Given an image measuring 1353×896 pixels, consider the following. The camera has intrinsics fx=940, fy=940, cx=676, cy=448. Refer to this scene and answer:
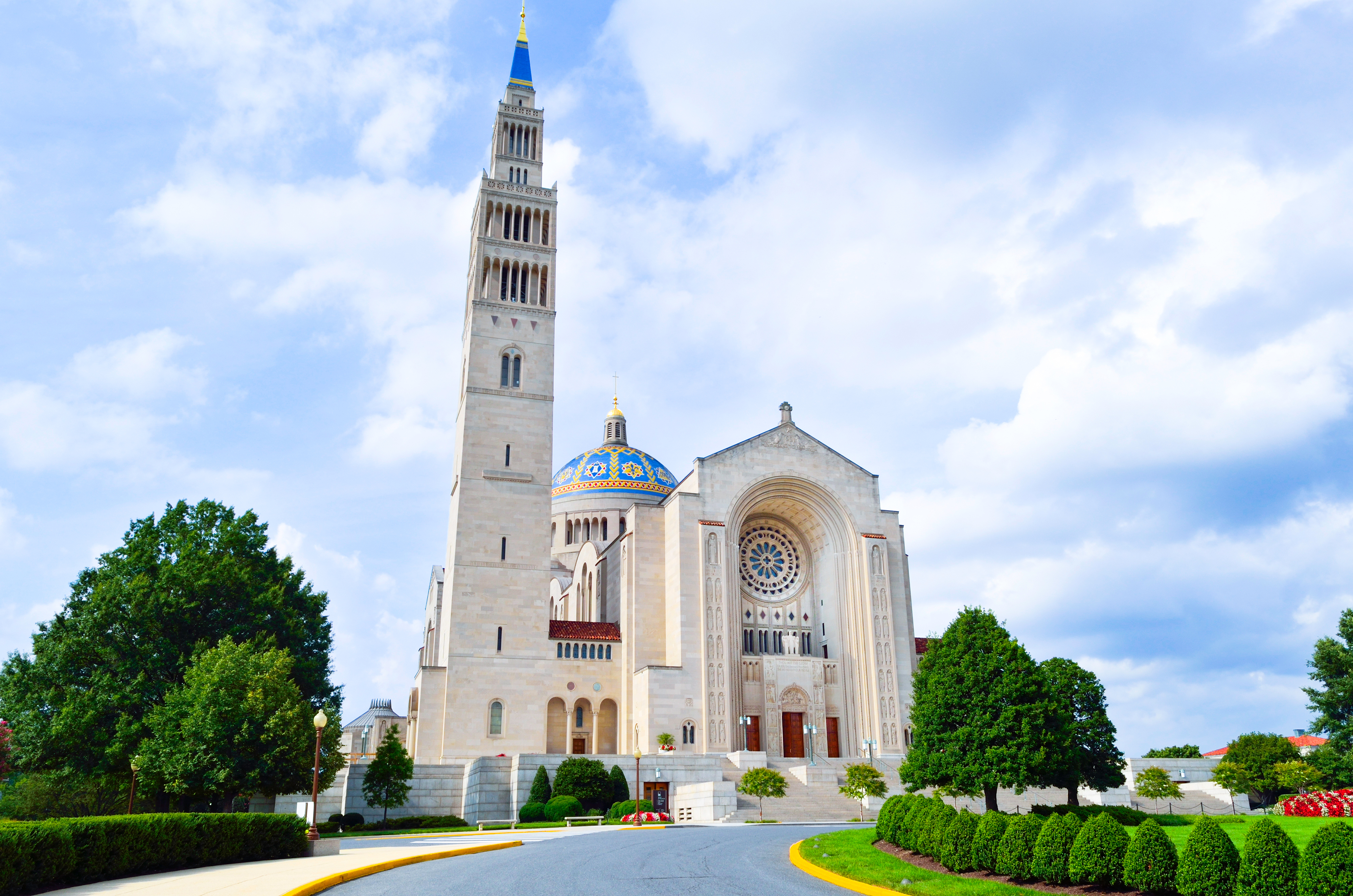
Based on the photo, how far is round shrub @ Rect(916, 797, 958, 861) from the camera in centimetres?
1625

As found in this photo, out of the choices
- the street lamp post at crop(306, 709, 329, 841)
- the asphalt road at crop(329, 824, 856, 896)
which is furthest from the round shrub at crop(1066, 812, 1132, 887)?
the street lamp post at crop(306, 709, 329, 841)

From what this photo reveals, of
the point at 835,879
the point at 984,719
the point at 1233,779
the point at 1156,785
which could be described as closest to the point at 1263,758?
the point at 1233,779

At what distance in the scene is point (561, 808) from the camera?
116 feet

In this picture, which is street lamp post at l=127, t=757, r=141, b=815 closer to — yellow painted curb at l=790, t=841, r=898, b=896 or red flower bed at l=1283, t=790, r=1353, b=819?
yellow painted curb at l=790, t=841, r=898, b=896

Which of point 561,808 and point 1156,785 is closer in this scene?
point 561,808

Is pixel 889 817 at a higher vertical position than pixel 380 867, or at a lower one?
higher

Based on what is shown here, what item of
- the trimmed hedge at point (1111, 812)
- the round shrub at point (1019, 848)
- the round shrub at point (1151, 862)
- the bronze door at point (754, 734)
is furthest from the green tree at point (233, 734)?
the round shrub at point (1151, 862)

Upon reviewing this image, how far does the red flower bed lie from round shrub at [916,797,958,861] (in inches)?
530

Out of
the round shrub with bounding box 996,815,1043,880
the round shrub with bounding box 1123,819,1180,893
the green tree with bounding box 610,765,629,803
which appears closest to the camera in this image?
the round shrub with bounding box 1123,819,1180,893

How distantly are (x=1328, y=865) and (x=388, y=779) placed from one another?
108 feet

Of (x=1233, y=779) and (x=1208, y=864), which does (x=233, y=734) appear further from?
(x=1233, y=779)

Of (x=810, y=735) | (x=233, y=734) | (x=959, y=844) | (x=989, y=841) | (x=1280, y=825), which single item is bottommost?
(x=959, y=844)

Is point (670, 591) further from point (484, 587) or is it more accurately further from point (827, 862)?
point (827, 862)

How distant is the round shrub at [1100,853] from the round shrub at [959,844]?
2.55 meters
